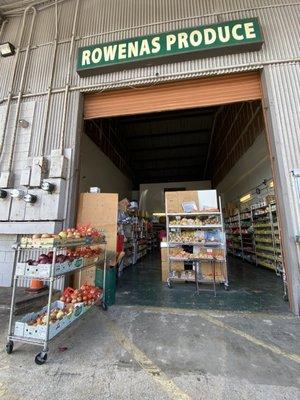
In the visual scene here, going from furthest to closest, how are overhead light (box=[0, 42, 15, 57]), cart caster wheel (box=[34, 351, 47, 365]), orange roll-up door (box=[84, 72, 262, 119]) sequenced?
overhead light (box=[0, 42, 15, 57]) → orange roll-up door (box=[84, 72, 262, 119]) → cart caster wheel (box=[34, 351, 47, 365])

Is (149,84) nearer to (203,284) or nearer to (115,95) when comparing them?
(115,95)

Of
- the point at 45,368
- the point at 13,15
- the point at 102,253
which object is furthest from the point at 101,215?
the point at 13,15

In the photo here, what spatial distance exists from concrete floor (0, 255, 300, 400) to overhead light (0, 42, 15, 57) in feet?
19.9

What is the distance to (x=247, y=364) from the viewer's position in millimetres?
2256

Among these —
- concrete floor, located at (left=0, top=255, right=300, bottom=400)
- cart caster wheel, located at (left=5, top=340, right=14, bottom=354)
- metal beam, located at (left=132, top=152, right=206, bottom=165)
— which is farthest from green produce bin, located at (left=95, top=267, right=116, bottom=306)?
metal beam, located at (left=132, top=152, right=206, bottom=165)

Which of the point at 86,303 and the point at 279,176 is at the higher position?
the point at 279,176

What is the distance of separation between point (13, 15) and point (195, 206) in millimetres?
7433

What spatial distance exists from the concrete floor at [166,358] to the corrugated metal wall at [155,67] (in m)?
1.78

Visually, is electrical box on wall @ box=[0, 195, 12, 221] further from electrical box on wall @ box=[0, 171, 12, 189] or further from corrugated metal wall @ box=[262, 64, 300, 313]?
corrugated metal wall @ box=[262, 64, 300, 313]

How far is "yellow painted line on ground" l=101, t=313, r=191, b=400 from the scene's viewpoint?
187 centimetres

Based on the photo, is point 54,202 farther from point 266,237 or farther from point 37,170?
point 266,237

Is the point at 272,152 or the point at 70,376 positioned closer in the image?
the point at 70,376

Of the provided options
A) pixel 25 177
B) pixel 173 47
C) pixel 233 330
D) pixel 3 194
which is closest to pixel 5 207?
pixel 3 194

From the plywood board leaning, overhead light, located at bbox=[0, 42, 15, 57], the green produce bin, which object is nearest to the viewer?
the green produce bin
